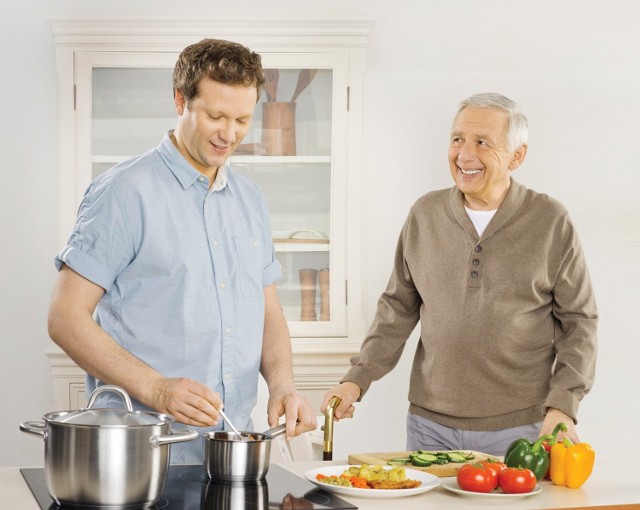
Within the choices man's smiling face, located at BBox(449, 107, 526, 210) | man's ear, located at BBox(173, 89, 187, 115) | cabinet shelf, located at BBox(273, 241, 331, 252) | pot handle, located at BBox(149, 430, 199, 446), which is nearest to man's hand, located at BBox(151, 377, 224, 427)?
pot handle, located at BBox(149, 430, 199, 446)

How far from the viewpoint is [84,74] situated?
3277 mm

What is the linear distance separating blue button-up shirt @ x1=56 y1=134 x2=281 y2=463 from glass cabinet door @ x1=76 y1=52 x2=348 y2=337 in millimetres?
1384

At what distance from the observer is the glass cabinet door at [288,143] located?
3.31 m

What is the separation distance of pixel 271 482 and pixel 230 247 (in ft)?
1.75

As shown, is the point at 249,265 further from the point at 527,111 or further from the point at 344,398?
the point at 527,111

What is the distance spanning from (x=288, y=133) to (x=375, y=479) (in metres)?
1.91

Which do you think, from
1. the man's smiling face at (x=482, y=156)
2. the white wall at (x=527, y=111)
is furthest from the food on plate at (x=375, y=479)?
the white wall at (x=527, y=111)

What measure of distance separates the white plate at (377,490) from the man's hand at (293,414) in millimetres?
97

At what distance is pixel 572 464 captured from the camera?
1799 millimetres

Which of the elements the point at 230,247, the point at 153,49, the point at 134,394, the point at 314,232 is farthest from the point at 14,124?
the point at 134,394

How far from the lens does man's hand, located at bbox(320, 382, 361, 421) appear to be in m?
2.36

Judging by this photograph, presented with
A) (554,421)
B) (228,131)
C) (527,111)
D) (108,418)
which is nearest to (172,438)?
(108,418)

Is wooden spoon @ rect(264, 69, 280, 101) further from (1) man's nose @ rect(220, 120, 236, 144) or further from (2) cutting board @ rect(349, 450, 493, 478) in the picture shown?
(2) cutting board @ rect(349, 450, 493, 478)

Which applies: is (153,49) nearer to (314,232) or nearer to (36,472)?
(314,232)
